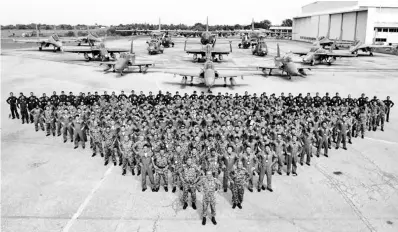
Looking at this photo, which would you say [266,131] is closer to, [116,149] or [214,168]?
[214,168]

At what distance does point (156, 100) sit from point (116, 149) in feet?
17.0

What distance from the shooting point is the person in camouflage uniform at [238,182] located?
7523 millimetres

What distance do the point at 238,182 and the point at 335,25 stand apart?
2902 inches

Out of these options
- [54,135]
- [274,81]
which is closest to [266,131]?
[54,135]

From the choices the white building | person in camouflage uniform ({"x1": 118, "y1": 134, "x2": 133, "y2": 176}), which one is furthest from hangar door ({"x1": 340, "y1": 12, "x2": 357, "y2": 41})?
person in camouflage uniform ({"x1": 118, "y1": 134, "x2": 133, "y2": 176})

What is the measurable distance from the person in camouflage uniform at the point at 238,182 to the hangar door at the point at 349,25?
63.7 m

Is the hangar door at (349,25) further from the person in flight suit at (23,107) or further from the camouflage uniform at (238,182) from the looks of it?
the camouflage uniform at (238,182)

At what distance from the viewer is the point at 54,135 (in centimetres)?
1332

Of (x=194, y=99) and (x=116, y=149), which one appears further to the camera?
(x=194, y=99)

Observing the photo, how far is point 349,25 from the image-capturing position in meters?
62.9

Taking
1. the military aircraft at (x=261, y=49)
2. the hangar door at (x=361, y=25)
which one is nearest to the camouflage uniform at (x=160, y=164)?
the military aircraft at (x=261, y=49)

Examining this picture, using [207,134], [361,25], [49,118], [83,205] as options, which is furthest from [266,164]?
[361,25]

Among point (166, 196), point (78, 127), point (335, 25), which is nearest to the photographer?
point (166, 196)

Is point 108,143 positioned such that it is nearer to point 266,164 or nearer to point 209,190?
point 209,190
